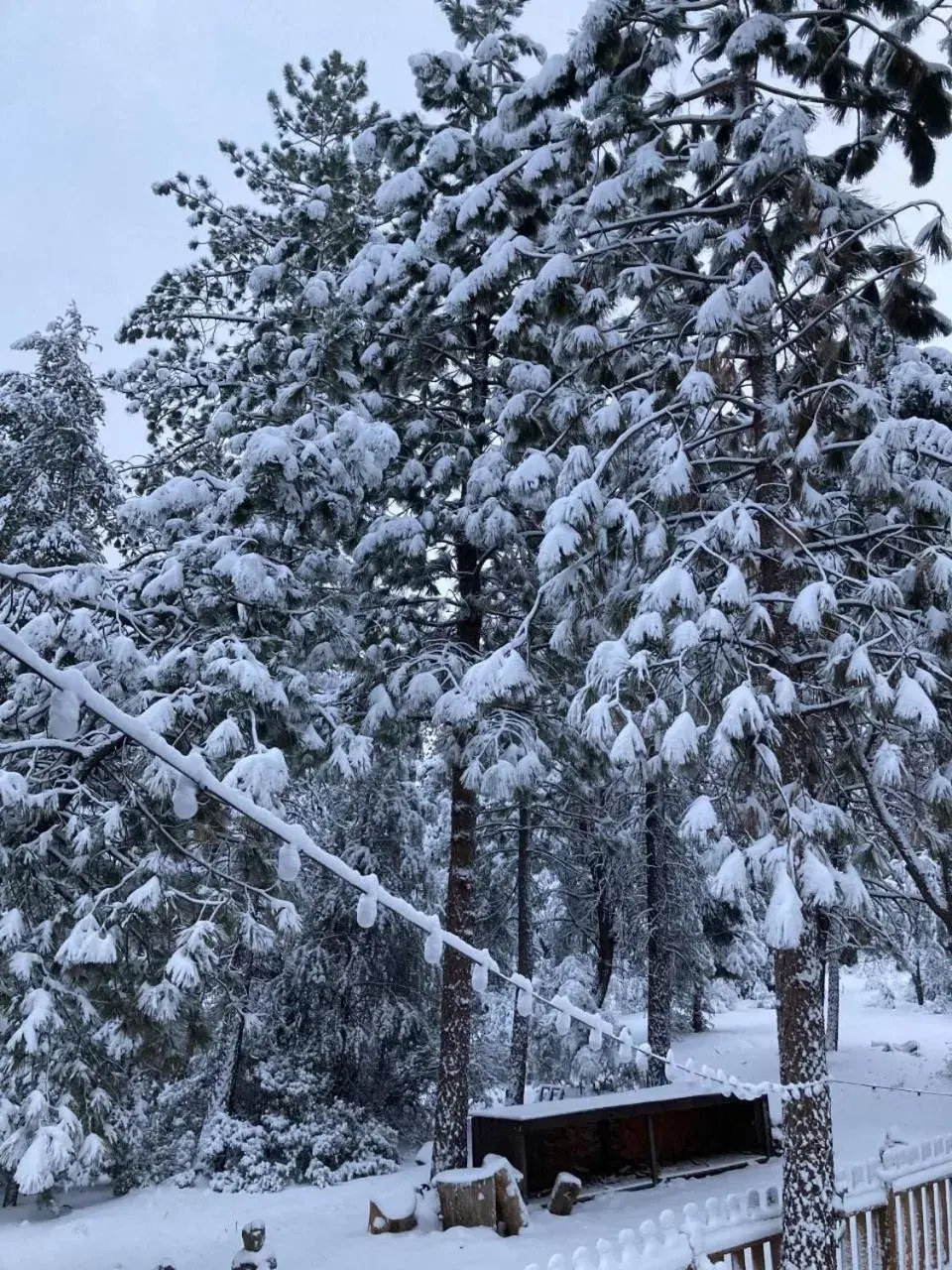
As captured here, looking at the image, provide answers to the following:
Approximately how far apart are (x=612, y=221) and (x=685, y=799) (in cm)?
1246

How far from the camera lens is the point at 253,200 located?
13.8 metres

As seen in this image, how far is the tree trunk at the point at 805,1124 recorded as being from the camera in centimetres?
621

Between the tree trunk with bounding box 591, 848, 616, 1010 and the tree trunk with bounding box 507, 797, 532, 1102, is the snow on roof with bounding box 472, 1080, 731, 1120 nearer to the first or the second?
the tree trunk with bounding box 507, 797, 532, 1102

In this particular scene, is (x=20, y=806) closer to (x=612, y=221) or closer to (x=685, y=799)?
(x=612, y=221)

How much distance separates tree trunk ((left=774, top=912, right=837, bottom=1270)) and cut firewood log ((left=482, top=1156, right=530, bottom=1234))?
166 inches

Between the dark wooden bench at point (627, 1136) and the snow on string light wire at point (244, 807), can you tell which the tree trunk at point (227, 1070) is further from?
the snow on string light wire at point (244, 807)

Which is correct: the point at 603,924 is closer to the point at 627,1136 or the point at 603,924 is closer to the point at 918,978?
the point at 627,1136

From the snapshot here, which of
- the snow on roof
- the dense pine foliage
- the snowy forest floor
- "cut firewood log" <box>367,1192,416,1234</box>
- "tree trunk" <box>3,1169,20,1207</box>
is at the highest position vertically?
the dense pine foliage

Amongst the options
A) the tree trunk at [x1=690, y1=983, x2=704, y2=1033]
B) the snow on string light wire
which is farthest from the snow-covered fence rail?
the tree trunk at [x1=690, y1=983, x2=704, y2=1033]

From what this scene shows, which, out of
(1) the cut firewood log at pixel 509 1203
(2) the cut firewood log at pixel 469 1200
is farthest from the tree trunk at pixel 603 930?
(2) the cut firewood log at pixel 469 1200

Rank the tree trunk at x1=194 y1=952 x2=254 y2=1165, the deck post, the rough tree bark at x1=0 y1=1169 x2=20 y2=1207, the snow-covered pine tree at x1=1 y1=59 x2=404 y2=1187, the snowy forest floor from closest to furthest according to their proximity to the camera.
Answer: the snow-covered pine tree at x1=1 y1=59 x2=404 y2=1187 < the snowy forest floor < the deck post < the rough tree bark at x1=0 y1=1169 x2=20 y2=1207 < the tree trunk at x1=194 y1=952 x2=254 y2=1165

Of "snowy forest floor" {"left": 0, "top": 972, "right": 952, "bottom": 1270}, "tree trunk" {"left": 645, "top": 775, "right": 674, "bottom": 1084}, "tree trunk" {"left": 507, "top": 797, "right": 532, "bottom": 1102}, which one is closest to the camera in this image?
"snowy forest floor" {"left": 0, "top": 972, "right": 952, "bottom": 1270}

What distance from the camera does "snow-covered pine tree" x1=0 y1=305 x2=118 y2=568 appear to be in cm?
1526

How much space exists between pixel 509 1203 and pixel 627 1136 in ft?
12.6
